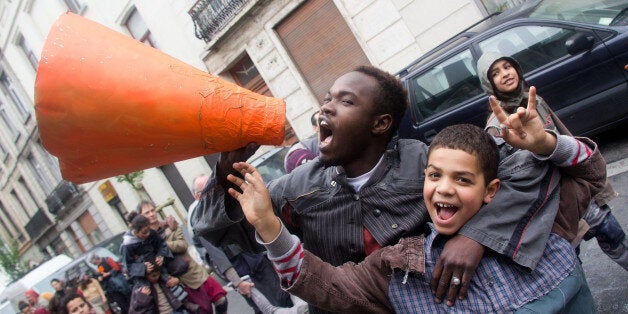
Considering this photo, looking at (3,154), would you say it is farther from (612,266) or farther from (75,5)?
(612,266)

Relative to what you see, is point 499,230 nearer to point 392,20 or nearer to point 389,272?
point 389,272

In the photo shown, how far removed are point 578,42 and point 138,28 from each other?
1370cm

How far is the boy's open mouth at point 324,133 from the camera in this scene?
154 cm

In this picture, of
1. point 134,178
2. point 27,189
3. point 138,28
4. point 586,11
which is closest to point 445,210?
point 586,11

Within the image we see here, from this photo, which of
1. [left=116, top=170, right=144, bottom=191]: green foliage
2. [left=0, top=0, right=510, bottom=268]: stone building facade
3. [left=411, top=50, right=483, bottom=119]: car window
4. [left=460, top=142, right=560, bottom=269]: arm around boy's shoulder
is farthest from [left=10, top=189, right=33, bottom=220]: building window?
[left=460, top=142, right=560, bottom=269]: arm around boy's shoulder

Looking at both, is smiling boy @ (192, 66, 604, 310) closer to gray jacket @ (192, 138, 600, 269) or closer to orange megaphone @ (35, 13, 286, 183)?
gray jacket @ (192, 138, 600, 269)

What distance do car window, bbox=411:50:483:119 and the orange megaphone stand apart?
4.06 meters

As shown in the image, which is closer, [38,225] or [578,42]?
[578,42]

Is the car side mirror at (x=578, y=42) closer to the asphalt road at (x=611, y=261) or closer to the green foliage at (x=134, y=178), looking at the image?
the asphalt road at (x=611, y=261)

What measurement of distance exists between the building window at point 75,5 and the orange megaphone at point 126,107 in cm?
1621

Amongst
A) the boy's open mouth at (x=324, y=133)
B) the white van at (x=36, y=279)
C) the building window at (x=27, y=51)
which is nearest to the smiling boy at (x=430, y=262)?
the boy's open mouth at (x=324, y=133)

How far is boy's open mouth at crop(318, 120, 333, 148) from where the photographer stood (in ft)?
5.04

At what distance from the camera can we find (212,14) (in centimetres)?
1210

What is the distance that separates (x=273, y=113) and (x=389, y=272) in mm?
632
